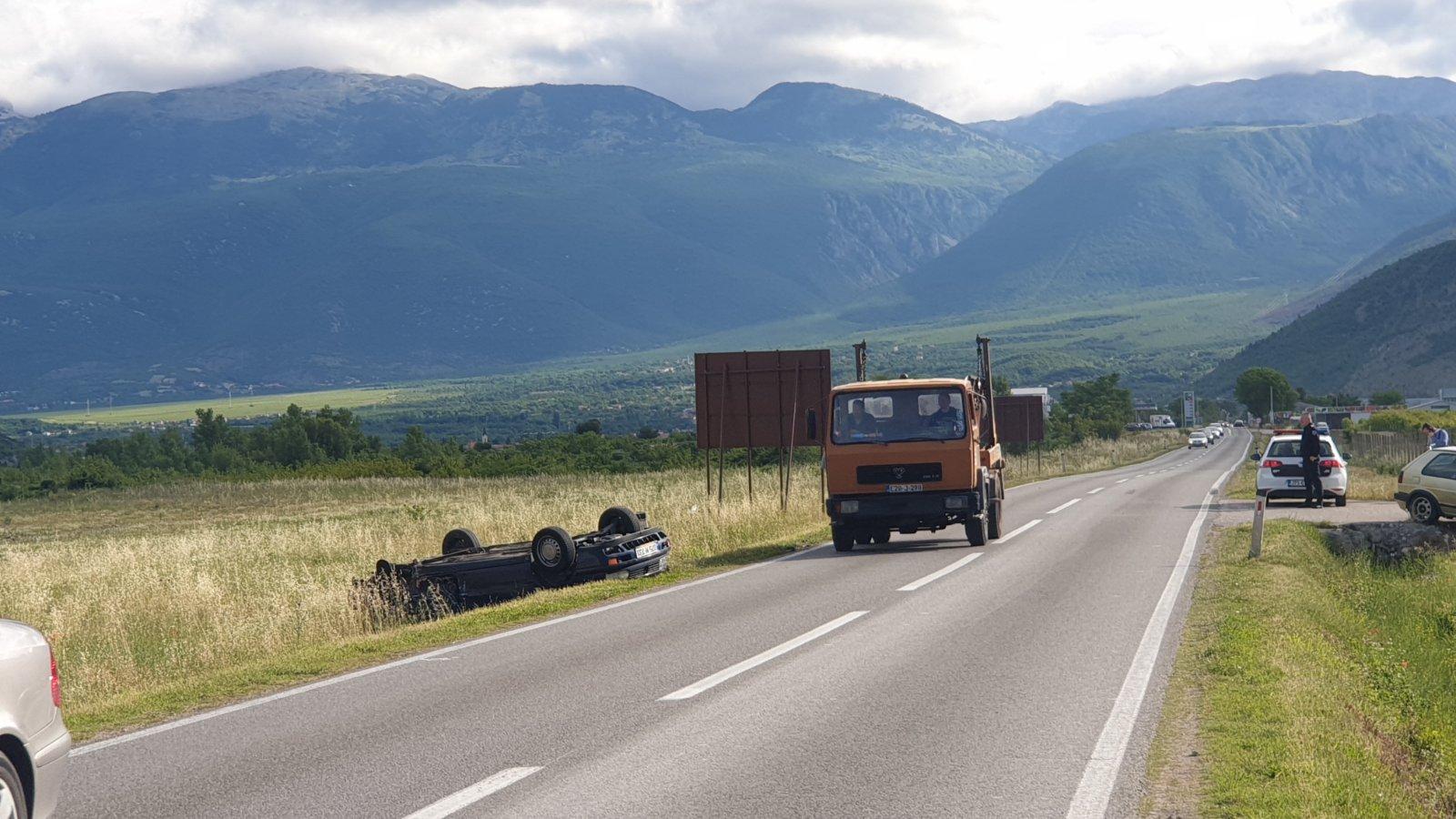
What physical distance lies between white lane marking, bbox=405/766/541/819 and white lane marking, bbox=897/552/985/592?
31.6ft

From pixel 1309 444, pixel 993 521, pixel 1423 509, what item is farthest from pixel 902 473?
pixel 1309 444

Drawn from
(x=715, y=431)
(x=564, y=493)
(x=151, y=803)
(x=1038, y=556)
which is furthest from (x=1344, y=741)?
(x=564, y=493)

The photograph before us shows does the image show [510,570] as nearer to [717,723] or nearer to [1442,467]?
[717,723]

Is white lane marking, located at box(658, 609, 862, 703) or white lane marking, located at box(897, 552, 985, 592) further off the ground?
white lane marking, located at box(658, 609, 862, 703)

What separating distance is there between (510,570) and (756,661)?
24.3ft

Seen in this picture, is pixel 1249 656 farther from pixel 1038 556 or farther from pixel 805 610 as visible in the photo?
pixel 1038 556

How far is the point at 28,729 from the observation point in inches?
253

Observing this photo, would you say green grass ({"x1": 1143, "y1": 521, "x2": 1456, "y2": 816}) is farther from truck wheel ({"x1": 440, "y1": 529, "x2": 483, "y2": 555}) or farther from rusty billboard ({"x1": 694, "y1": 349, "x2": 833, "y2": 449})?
rusty billboard ({"x1": 694, "y1": 349, "x2": 833, "y2": 449})

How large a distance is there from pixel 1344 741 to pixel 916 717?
2513 mm

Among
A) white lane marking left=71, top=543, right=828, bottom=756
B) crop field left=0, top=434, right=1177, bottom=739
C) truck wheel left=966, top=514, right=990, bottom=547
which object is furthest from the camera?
truck wheel left=966, top=514, right=990, bottom=547

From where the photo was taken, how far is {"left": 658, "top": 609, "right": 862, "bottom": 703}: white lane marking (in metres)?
10.6

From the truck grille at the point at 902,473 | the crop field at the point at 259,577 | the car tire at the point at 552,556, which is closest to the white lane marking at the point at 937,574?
the truck grille at the point at 902,473

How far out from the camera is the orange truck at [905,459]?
878 inches

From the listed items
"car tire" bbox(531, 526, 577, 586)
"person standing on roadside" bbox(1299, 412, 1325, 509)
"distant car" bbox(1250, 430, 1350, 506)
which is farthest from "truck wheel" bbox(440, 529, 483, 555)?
"distant car" bbox(1250, 430, 1350, 506)
